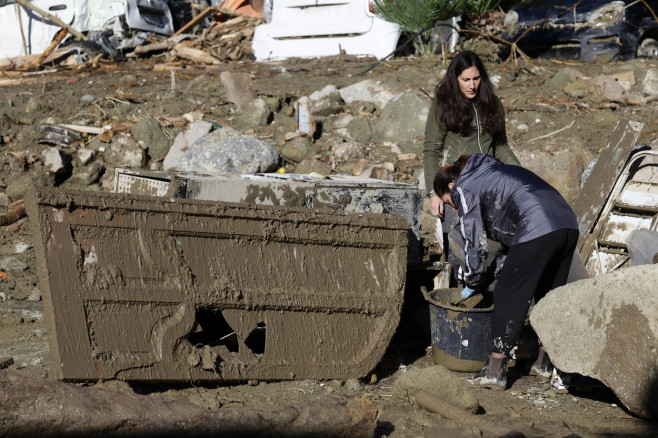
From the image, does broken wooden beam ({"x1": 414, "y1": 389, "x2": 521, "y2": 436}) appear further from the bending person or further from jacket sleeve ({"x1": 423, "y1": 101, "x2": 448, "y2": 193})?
jacket sleeve ({"x1": 423, "y1": 101, "x2": 448, "y2": 193})

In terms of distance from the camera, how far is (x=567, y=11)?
10.5m

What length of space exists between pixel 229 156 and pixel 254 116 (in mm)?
1733

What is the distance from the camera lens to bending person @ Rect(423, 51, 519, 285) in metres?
5.52

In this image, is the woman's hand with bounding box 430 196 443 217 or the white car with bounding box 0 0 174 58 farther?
the white car with bounding box 0 0 174 58

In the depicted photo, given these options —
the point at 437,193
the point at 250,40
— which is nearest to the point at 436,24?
the point at 250,40

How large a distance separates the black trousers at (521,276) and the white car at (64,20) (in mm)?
10154

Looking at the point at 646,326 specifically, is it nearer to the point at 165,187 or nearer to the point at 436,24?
the point at 165,187

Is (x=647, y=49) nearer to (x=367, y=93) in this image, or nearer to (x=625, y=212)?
(x=367, y=93)

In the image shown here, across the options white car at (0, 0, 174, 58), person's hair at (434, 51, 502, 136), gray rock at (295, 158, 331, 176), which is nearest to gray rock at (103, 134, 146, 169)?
gray rock at (295, 158, 331, 176)

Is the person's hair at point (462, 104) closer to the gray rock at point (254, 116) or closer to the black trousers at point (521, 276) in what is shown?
the black trousers at point (521, 276)

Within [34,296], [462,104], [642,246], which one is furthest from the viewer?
[34,296]

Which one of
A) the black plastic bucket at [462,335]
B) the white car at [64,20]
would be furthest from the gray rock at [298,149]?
the white car at [64,20]

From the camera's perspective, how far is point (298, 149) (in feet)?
29.0

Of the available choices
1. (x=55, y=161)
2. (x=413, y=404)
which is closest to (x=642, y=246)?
(x=413, y=404)
